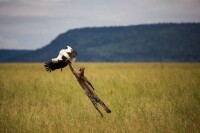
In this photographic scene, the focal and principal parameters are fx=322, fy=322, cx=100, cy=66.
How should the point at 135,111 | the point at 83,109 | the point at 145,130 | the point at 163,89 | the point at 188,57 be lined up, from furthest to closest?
the point at 188,57 < the point at 163,89 < the point at 83,109 < the point at 135,111 < the point at 145,130

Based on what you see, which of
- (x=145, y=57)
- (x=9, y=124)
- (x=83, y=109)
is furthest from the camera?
(x=145, y=57)

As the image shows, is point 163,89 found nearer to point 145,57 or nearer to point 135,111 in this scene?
point 135,111

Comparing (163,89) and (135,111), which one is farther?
(163,89)

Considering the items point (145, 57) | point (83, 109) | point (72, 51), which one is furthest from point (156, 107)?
point (145, 57)

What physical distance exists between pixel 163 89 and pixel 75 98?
3330 millimetres

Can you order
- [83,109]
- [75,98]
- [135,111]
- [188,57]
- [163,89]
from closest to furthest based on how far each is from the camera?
[135,111]
[83,109]
[75,98]
[163,89]
[188,57]

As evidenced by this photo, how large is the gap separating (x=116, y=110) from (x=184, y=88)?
4.71 metres

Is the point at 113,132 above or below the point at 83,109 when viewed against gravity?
below

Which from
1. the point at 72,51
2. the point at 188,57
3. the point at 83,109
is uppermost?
the point at 188,57

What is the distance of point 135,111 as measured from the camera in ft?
24.0

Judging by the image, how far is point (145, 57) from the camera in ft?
641

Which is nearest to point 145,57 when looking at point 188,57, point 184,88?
point 188,57

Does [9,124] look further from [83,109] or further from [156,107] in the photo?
[156,107]

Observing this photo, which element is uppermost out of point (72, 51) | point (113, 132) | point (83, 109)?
point (72, 51)
